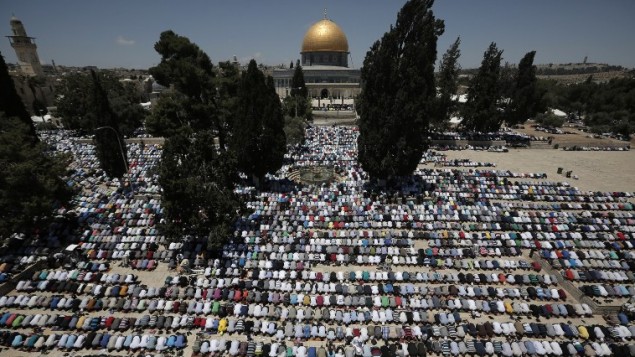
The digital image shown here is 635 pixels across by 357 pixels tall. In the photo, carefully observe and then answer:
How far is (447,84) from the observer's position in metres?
52.0

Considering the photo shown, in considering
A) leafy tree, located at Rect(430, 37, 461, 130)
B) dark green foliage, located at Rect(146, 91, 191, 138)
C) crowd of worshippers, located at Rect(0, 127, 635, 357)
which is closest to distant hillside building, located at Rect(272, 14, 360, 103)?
leafy tree, located at Rect(430, 37, 461, 130)

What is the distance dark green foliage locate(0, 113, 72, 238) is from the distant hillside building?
66.6 m

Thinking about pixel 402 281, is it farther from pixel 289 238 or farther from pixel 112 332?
pixel 112 332

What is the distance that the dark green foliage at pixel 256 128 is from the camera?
3036cm

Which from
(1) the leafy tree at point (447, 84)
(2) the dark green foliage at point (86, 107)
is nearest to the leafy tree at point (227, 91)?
(2) the dark green foliage at point (86, 107)

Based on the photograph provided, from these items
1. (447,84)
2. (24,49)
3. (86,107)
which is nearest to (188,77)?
(86,107)

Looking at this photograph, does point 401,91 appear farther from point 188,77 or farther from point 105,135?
point 105,135

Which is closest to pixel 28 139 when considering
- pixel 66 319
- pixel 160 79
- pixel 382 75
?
pixel 160 79

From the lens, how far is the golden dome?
85.1m

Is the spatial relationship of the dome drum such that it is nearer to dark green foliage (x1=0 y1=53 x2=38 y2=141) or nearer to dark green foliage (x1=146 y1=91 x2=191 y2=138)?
dark green foliage (x1=146 y1=91 x2=191 y2=138)

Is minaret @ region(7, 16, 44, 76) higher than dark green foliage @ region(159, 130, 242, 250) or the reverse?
higher

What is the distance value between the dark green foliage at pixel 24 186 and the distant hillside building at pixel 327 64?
6665 cm

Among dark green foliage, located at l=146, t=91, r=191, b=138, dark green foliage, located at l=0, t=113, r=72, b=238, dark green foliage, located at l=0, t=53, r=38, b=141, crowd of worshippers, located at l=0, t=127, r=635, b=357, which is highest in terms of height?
dark green foliage, located at l=0, t=53, r=38, b=141

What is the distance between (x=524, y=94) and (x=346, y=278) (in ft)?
165
